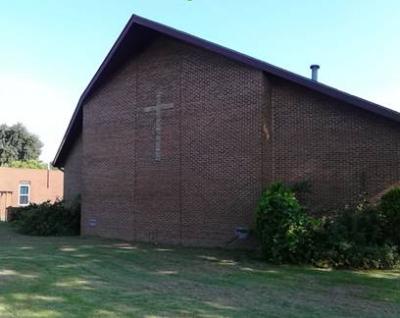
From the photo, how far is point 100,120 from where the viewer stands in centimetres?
2177

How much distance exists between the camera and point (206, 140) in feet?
57.7

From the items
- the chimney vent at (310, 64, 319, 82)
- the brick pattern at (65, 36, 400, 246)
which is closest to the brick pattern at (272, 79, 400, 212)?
Answer: the brick pattern at (65, 36, 400, 246)

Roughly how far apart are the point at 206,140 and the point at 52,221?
9.25m

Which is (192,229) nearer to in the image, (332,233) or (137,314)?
(332,233)

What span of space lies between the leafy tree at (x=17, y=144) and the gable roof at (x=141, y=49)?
35.6m

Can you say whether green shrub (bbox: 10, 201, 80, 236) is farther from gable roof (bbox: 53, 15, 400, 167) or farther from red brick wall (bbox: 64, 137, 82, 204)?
gable roof (bbox: 53, 15, 400, 167)

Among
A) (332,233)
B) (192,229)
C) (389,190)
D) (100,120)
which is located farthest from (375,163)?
(100,120)

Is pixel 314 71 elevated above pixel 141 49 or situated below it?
below

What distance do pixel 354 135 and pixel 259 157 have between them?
286cm

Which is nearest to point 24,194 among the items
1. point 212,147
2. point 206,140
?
point 206,140

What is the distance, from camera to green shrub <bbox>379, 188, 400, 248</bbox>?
13.5 meters

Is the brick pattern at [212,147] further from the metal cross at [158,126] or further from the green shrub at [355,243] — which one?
the green shrub at [355,243]

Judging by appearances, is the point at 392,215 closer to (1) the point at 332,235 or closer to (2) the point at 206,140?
(1) the point at 332,235

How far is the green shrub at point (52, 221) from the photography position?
22750 millimetres
